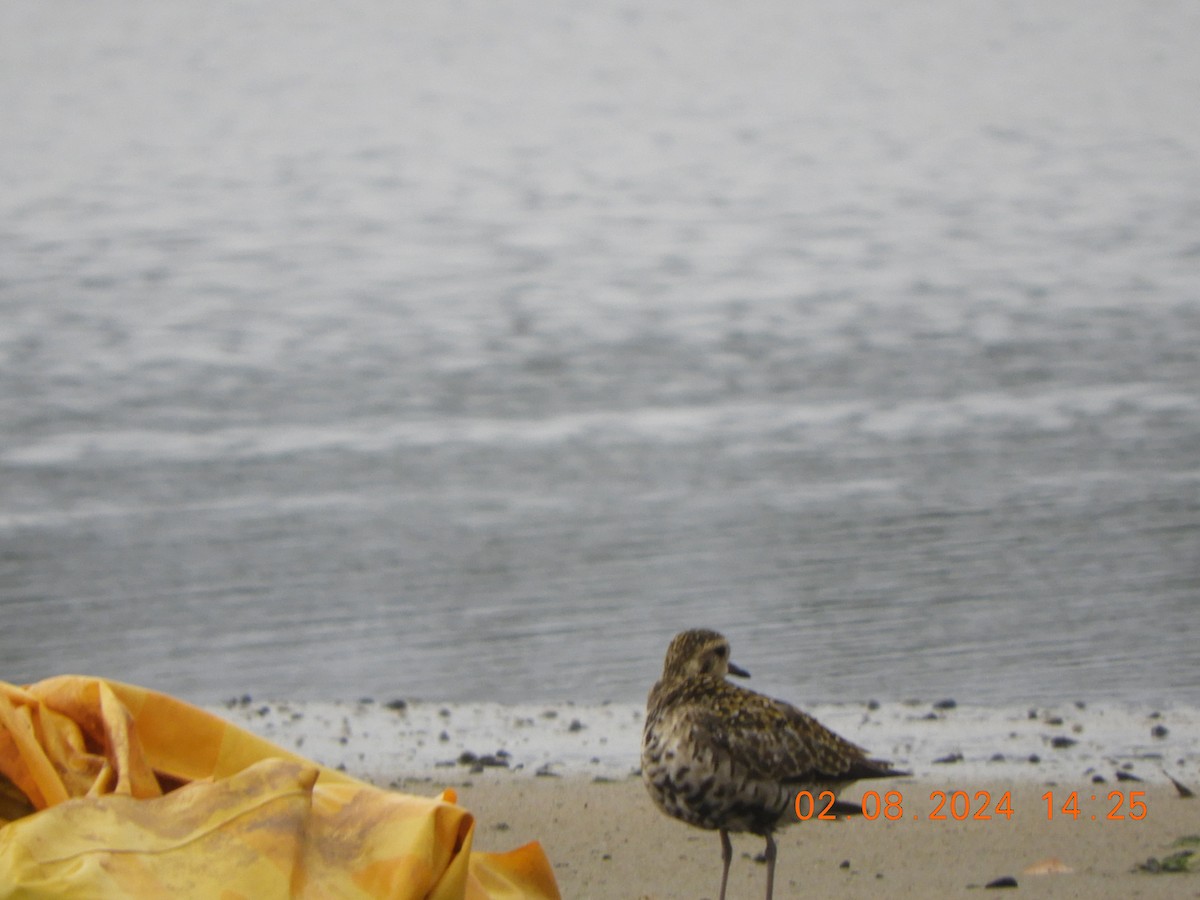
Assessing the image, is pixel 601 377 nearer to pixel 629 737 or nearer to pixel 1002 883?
pixel 629 737

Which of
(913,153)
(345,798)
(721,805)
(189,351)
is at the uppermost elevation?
(345,798)

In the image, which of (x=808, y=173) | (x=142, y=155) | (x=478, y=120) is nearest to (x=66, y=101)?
(x=142, y=155)

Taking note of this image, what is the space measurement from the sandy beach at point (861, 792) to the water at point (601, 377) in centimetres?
30

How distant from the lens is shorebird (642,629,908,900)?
4.23 metres

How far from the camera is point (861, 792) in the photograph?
5.32 m

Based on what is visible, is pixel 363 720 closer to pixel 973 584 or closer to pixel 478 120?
pixel 973 584

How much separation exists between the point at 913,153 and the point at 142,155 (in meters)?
6.93

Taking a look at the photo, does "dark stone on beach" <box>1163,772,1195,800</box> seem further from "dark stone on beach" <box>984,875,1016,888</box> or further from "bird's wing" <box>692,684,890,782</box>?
"bird's wing" <box>692,684,890,782</box>

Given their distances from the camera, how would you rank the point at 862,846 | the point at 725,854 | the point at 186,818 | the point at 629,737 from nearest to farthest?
the point at 186,818 < the point at 725,854 < the point at 862,846 < the point at 629,737

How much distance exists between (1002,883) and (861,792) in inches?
32.4

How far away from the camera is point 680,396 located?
A: 31.7ft

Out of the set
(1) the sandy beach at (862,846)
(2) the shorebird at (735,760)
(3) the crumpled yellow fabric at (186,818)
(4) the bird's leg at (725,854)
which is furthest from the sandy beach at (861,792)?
(3) the crumpled yellow fabric at (186,818)
